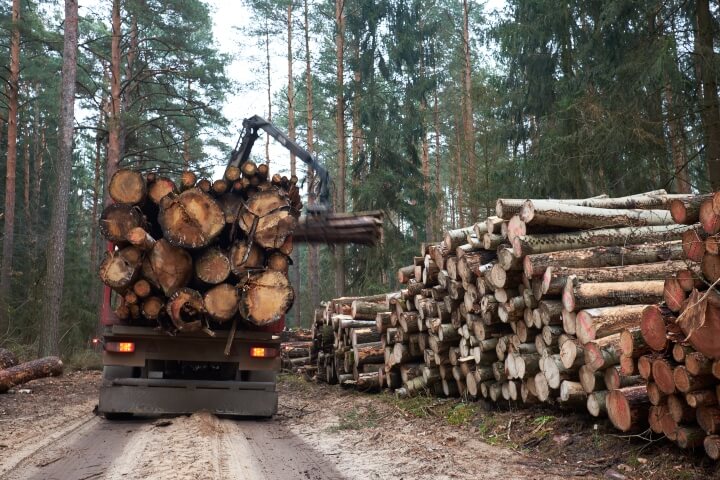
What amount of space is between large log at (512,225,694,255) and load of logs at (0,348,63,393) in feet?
28.8

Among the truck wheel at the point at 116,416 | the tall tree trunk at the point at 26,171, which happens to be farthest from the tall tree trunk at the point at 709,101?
the tall tree trunk at the point at 26,171

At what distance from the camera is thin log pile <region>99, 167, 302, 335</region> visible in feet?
24.4

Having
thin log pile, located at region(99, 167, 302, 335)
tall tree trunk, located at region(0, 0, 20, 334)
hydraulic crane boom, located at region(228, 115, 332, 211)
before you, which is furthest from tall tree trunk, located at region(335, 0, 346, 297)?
thin log pile, located at region(99, 167, 302, 335)

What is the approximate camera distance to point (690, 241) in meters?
4.26

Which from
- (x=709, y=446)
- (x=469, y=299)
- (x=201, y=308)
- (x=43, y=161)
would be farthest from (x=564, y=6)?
(x=43, y=161)

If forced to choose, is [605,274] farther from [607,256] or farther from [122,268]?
[122,268]

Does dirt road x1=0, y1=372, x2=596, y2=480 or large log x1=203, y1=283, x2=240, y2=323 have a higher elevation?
large log x1=203, y1=283, x2=240, y2=323

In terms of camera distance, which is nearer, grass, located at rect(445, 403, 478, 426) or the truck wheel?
grass, located at rect(445, 403, 478, 426)

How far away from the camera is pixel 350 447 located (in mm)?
6301

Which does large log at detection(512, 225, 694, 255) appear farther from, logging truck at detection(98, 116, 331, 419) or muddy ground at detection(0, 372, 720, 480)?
logging truck at detection(98, 116, 331, 419)

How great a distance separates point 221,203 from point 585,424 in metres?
4.98

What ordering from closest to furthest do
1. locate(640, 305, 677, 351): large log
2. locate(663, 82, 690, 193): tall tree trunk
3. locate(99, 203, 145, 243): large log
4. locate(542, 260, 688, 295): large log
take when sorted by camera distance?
locate(640, 305, 677, 351): large log → locate(542, 260, 688, 295): large log → locate(99, 203, 145, 243): large log → locate(663, 82, 690, 193): tall tree trunk

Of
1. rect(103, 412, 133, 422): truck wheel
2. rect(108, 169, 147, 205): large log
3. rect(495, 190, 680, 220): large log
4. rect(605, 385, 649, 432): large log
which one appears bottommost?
rect(103, 412, 133, 422): truck wheel

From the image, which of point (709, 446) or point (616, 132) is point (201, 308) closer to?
point (709, 446)
